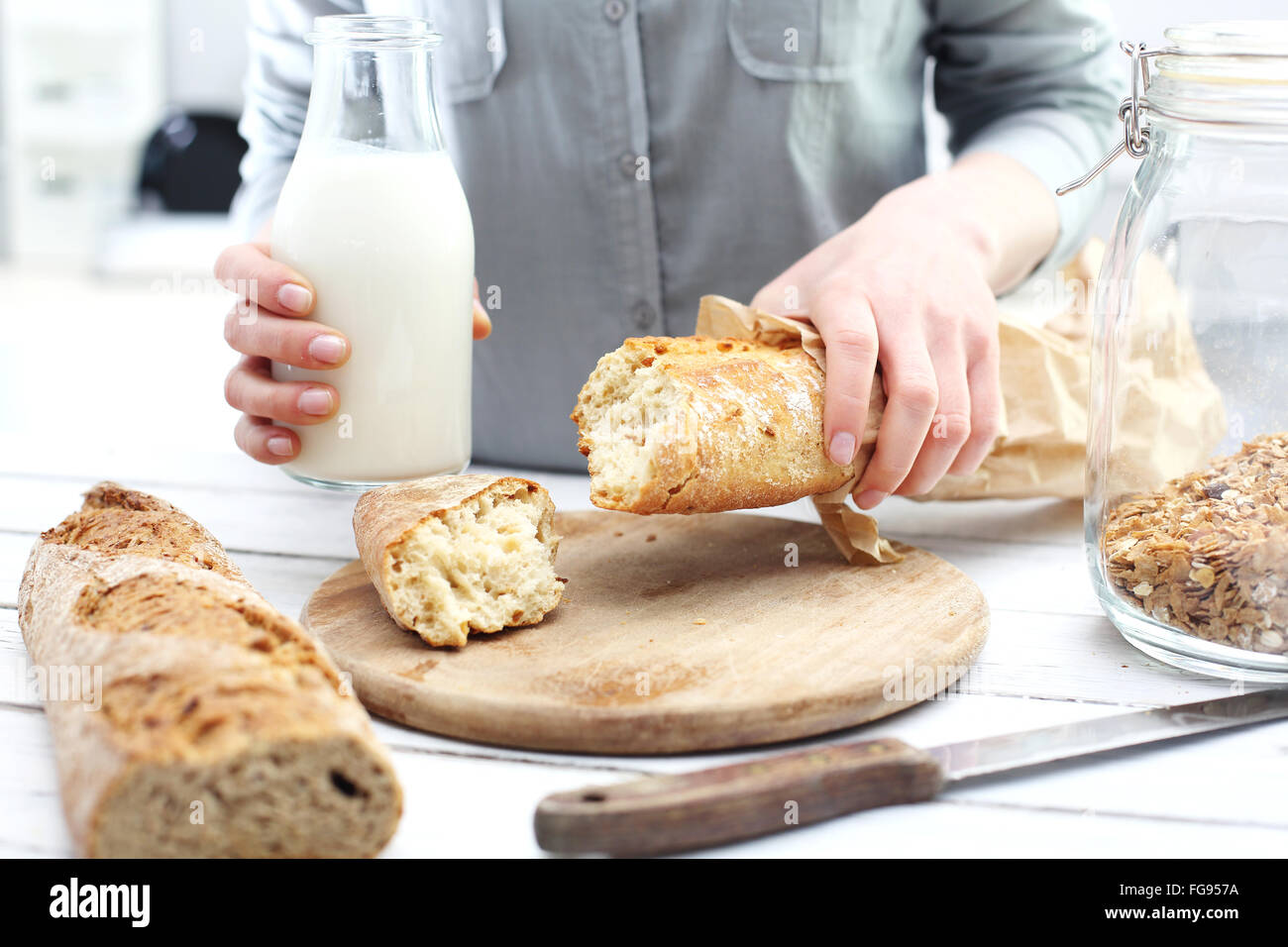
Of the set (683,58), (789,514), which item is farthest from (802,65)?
(789,514)

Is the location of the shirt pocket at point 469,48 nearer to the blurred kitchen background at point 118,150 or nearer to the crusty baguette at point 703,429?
the crusty baguette at point 703,429

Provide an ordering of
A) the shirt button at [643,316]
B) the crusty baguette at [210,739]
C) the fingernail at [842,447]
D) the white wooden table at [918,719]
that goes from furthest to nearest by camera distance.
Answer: the shirt button at [643,316] < the fingernail at [842,447] < the white wooden table at [918,719] < the crusty baguette at [210,739]

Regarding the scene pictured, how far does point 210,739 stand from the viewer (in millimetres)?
733

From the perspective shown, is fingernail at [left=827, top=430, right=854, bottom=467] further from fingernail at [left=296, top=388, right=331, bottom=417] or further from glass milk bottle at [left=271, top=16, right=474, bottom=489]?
fingernail at [left=296, top=388, right=331, bottom=417]

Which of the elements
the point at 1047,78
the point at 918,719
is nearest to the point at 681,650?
the point at 918,719

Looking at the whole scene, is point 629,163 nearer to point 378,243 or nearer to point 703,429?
point 378,243

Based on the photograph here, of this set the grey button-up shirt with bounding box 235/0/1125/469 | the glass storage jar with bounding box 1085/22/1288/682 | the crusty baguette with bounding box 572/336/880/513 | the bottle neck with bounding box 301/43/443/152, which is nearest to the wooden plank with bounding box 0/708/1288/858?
the glass storage jar with bounding box 1085/22/1288/682

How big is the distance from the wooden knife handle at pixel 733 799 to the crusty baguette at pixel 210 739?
0.40ft

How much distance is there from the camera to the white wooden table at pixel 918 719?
2.76 feet

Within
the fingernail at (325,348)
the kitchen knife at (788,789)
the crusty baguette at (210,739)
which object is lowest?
the kitchen knife at (788,789)

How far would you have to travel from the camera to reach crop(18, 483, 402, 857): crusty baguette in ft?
2.39

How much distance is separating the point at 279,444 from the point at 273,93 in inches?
28.7

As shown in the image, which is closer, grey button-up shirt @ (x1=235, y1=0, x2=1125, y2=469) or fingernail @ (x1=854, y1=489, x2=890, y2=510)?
fingernail @ (x1=854, y1=489, x2=890, y2=510)

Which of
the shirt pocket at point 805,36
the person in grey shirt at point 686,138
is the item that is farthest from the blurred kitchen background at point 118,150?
the shirt pocket at point 805,36
